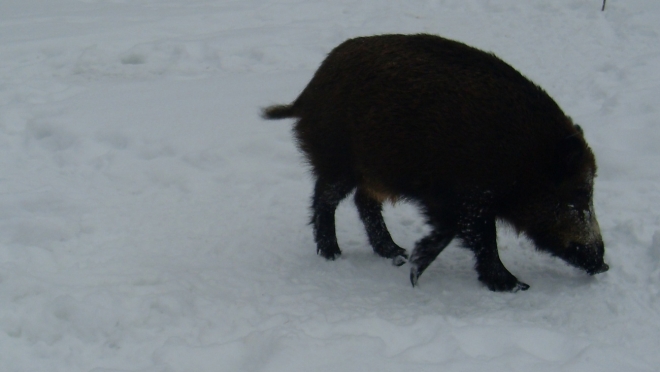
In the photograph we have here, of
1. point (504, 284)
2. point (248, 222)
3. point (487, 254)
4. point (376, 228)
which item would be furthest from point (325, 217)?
point (504, 284)

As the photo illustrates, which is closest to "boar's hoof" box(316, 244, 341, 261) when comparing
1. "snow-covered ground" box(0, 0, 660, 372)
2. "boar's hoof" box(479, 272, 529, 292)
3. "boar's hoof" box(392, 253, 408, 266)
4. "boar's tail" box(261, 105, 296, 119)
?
"snow-covered ground" box(0, 0, 660, 372)

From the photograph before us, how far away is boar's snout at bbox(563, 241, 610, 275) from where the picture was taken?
4242mm

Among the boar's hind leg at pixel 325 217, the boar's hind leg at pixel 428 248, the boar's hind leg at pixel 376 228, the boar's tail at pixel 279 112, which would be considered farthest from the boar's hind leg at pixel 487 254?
the boar's tail at pixel 279 112

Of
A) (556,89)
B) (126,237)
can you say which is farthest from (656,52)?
(126,237)

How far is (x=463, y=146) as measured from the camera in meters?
4.11

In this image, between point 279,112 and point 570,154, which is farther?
point 279,112

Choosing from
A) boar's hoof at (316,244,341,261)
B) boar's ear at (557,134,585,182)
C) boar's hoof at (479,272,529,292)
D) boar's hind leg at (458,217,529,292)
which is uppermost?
boar's ear at (557,134,585,182)

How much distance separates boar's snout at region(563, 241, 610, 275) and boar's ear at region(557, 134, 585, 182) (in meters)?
0.49

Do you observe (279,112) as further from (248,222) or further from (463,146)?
(463,146)

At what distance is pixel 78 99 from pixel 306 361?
5.42m

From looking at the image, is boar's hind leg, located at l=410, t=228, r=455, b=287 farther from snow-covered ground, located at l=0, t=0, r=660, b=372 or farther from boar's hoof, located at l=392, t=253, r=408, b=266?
boar's hoof, located at l=392, t=253, r=408, b=266

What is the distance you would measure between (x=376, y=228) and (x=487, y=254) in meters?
0.93

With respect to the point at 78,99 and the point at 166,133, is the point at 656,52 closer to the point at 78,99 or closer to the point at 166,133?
the point at 166,133

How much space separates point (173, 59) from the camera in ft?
28.7
